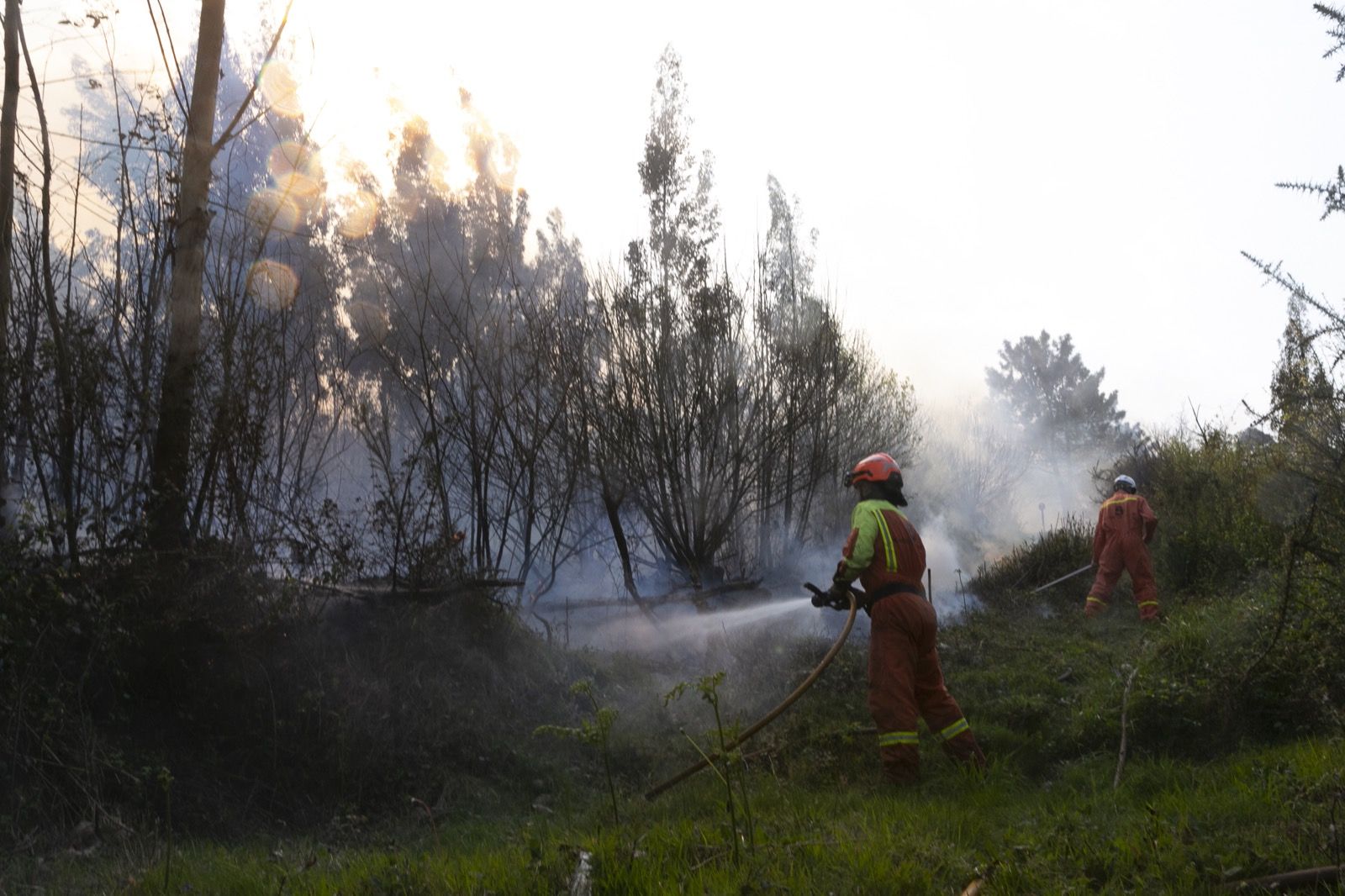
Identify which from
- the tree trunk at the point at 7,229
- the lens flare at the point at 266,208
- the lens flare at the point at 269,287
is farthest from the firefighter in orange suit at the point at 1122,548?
the tree trunk at the point at 7,229

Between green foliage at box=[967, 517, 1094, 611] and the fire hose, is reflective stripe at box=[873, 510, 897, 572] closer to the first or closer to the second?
the fire hose

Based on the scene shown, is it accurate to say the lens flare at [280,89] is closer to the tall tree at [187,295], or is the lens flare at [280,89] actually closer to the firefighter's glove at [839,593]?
the tall tree at [187,295]

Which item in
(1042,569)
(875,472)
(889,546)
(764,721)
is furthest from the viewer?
(1042,569)

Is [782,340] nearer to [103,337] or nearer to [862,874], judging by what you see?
[103,337]

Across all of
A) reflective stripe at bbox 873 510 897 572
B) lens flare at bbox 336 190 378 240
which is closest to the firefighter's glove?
reflective stripe at bbox 873 510 897 572

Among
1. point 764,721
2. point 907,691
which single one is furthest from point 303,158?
point 907,691

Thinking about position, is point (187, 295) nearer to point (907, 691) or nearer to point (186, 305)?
point (186, 305)

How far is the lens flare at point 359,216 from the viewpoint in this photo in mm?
15305

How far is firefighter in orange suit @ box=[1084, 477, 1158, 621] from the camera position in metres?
11.6

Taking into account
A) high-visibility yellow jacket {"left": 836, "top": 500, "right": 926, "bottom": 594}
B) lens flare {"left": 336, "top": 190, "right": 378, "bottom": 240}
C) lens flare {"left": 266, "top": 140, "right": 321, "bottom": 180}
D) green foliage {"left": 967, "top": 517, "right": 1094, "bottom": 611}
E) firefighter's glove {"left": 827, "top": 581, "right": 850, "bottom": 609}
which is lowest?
green foliage {"left": 967, "top": 517, "right": 1094, "bottom": 611}

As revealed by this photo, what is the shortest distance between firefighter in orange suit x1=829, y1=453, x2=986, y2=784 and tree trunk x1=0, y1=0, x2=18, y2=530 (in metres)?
5.21

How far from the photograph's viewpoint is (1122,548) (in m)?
11.9

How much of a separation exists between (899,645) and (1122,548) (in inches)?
291

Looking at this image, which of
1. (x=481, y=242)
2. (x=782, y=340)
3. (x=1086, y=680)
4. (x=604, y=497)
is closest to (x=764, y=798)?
(x=1086, y=680)
